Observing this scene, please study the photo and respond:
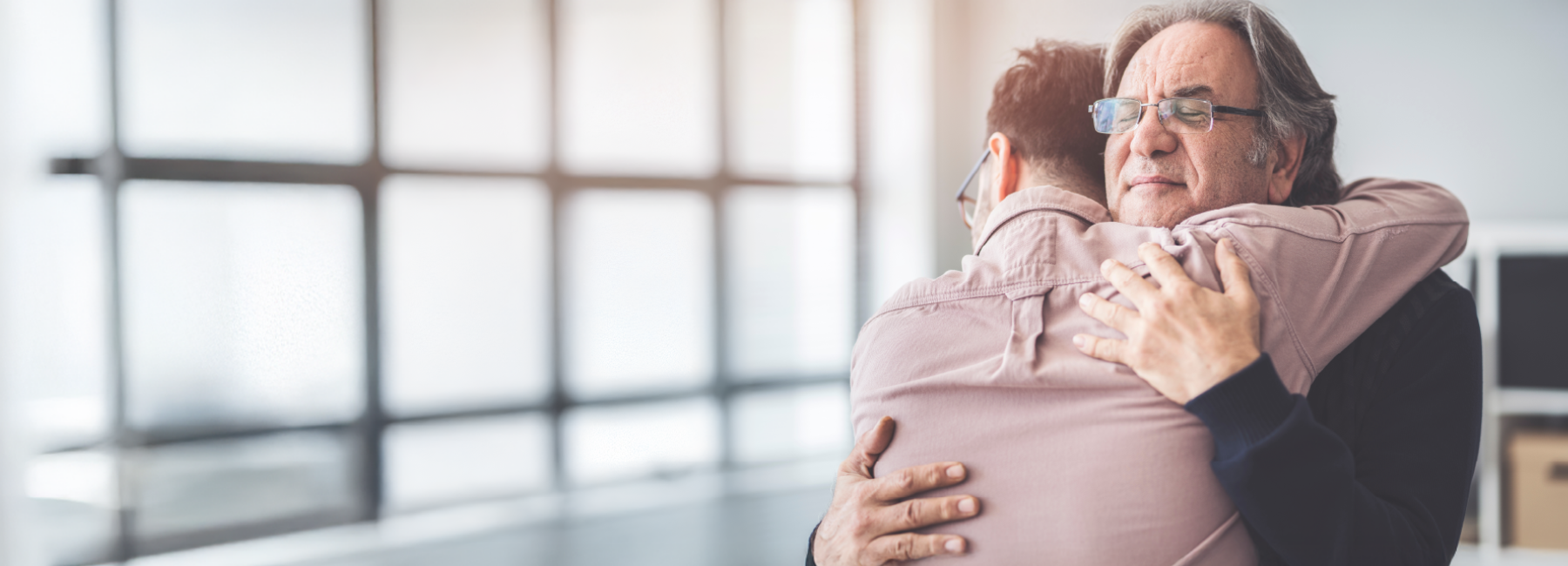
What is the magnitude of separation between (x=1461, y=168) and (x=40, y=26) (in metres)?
4.27

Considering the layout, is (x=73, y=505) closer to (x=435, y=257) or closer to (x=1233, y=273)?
(x=435, y=257)

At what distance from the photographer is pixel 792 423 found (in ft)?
11.6

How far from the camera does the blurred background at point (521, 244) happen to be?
2.17m

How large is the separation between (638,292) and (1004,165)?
2.02m

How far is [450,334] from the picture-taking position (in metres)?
2.73

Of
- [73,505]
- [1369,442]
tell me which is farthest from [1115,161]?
[73,505]

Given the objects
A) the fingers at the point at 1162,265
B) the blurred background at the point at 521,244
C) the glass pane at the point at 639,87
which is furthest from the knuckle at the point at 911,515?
the glass pane at the point at 639,87

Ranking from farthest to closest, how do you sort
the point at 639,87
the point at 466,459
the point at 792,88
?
the point at 792,88
the point at 639,87
the point at 466,459

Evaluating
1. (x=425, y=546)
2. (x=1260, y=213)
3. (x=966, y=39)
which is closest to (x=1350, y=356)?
(x=1260, y=213)

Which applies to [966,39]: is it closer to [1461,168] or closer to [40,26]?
[1461,168]

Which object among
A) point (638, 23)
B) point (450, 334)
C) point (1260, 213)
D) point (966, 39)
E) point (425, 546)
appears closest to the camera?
point (1260, 213)

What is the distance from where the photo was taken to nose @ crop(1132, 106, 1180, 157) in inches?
43.7

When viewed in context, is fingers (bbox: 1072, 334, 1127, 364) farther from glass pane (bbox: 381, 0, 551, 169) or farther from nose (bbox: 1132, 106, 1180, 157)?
glass pane (bbox: 381, 0, 551, 169)

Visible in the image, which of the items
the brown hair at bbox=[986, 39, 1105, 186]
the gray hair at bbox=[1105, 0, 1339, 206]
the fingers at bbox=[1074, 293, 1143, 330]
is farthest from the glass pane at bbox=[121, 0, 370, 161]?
the fingers at bbox=[1074, 293, 1143, 330]
